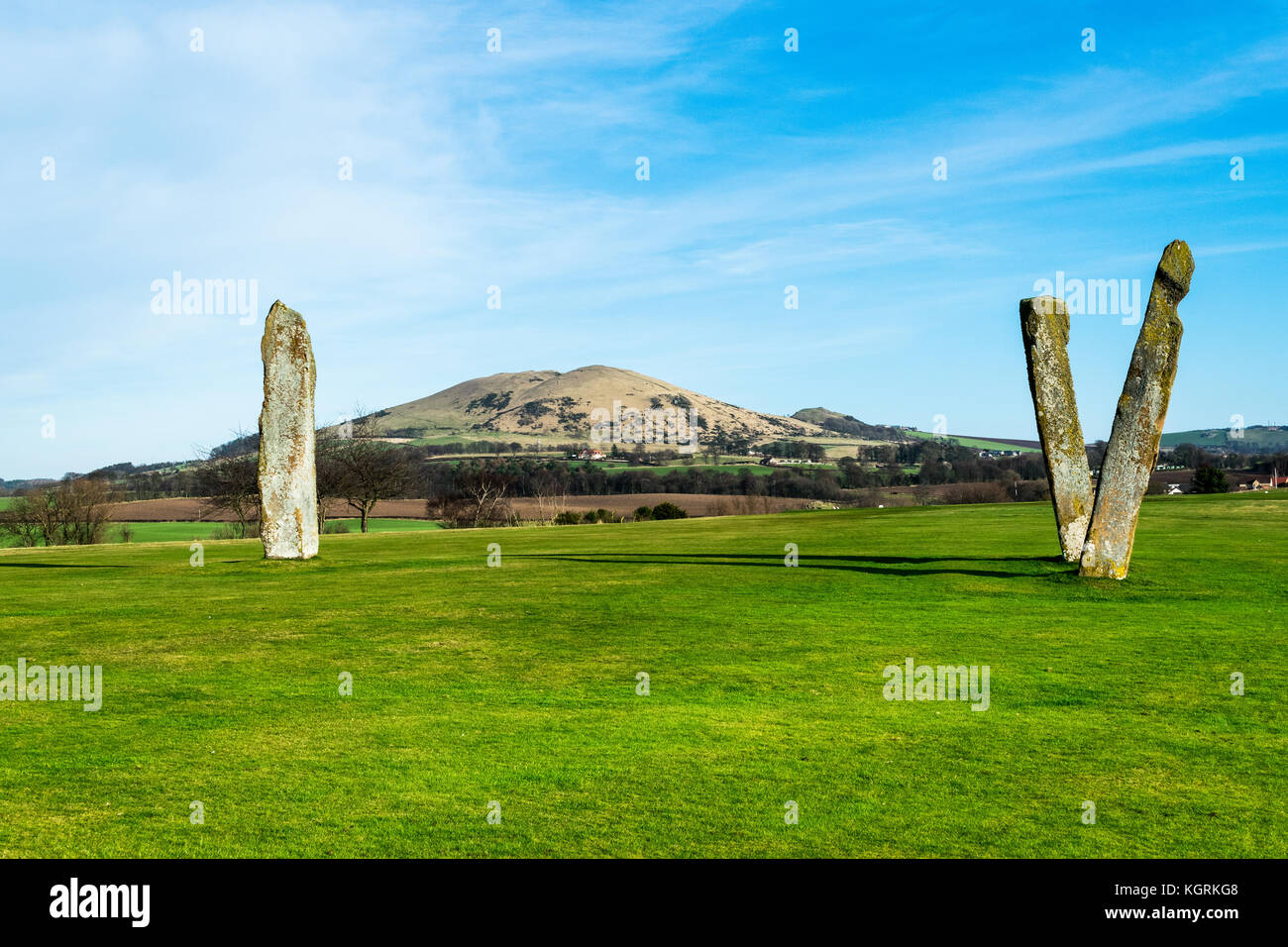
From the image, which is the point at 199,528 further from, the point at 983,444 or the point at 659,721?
the point at 983,444

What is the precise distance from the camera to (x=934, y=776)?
805cm

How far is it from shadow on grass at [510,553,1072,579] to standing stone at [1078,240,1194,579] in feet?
4.38

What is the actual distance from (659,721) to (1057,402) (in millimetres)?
15122

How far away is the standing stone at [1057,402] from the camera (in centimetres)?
2147

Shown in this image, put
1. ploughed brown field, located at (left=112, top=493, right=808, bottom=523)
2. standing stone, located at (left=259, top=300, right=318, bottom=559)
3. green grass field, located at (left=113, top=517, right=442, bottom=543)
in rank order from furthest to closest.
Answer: ploughed brown field, located at (left=112, top=493, right=808, bottom=523)
green grass field, located at (left=113, top=517, right=442, bottom=543)
standing stone, located at (left=259, top=300, right=318, bottom=559)

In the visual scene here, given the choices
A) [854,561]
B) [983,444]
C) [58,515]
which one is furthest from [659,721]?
[983,444]

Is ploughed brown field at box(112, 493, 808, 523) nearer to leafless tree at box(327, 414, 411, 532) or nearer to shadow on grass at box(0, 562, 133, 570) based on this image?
leafless tree at box(327, 414, 411, 532)

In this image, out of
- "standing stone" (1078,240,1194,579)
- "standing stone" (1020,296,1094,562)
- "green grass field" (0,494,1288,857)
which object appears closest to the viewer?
"green grass field" (0,494,1288,857)

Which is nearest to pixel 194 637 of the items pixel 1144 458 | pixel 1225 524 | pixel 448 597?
pixel 448 597

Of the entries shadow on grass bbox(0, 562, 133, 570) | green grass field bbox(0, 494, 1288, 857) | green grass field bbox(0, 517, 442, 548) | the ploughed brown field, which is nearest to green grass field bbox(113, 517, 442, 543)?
green grass field bbox(0, 517, 442, 548)

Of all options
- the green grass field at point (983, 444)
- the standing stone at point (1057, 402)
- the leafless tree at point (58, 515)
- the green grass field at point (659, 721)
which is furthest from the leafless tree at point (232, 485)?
the green grass field at point (983, 444)

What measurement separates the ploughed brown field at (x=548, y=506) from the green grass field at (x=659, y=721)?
5276 cm

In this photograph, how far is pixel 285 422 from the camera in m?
25.6

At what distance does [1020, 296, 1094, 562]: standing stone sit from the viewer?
845 inches
